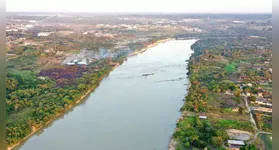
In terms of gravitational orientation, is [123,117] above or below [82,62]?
below

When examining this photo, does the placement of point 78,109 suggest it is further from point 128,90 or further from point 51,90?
point 128,90

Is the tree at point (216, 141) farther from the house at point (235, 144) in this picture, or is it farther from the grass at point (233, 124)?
the grass at point (233, 124)

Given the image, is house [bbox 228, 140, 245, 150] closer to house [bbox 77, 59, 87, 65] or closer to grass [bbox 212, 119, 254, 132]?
grass [bbox 212, 119, 254, 132]

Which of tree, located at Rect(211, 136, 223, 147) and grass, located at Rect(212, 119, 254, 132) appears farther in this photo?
grass, located at Rect(212, 119, 254, 132)

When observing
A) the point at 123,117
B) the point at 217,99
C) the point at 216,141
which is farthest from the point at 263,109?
the point at 123,117

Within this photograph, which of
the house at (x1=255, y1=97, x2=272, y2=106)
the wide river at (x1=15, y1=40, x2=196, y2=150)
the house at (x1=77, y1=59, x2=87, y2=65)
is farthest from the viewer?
the house at (x1=77, y1=59, x2=87, y2=65)

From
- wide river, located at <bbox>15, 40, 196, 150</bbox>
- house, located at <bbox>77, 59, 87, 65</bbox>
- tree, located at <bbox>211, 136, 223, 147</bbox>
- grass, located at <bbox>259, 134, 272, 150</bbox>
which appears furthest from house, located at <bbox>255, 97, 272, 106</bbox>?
house, located at <bbox>77, 59, 87, 65</bbox>

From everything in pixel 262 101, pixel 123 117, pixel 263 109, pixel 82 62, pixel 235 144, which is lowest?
pixel 235 144

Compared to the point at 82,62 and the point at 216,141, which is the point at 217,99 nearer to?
the point at 216,141
